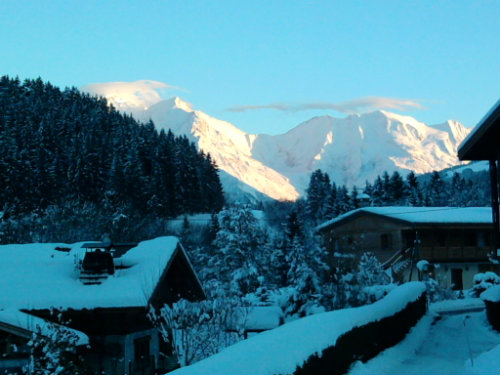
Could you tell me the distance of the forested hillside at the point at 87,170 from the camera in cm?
7581

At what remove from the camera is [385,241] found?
5659cm

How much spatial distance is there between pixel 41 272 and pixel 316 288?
13202mm

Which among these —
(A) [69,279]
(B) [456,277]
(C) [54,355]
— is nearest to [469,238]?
(B) [456,277]

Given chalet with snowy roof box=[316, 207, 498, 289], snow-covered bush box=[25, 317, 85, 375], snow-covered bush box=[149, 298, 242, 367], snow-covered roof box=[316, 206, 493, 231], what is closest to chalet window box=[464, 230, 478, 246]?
chalet with snowy roof box=[316, 207, 498, 289]

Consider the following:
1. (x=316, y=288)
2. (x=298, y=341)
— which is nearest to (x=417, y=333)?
(x=316, y=288)

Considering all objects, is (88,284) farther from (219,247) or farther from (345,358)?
(219,247)

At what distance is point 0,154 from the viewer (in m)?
82.5

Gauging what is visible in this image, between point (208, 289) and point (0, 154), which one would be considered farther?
point (0, 154)

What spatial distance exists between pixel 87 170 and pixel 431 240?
1930 inches

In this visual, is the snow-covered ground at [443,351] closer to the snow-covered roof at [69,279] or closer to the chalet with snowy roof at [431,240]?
the snow-covered roof at [69,279]

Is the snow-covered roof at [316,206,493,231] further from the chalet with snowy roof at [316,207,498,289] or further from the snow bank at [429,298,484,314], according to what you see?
the snow bank at [429,298,484,314]

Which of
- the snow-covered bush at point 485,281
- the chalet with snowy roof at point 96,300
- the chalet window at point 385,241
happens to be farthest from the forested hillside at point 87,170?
the chalet with snowy roof at point 96,300

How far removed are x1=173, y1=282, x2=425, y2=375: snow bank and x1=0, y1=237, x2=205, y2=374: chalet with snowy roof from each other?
8212mm

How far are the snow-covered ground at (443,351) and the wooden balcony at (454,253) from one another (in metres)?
26.5
